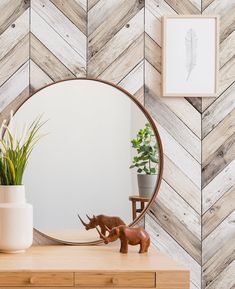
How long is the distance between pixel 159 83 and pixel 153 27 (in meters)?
0.27

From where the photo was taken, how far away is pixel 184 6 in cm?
287

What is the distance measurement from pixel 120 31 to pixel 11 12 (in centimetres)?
52

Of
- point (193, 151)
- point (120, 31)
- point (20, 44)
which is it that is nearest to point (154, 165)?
point (193, 151)

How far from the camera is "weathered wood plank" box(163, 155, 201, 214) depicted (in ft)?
9.36

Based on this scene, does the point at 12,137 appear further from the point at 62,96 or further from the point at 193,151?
the point at 193,151

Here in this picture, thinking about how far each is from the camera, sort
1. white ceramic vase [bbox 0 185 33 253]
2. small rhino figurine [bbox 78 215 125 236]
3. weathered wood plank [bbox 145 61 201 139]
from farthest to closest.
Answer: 1. weathered wood plank [bbox 145 61 201 139]
2. small rhino figurine [bbox 78 215 125 236]
3. white ceramic vase [bbox 0 185 33 253]

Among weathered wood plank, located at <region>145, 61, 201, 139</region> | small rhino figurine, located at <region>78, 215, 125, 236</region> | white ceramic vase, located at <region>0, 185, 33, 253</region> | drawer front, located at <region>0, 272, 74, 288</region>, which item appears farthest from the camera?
weathered wood plank, located at <region>145, 61, 201, 139</region>

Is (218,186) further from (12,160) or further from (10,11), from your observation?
(10,11)

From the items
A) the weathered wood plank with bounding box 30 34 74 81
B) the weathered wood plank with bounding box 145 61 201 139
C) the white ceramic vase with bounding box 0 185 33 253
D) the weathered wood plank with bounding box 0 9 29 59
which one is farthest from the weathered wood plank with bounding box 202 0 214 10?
the white ceramic vase with bounding box 0 185 33 253

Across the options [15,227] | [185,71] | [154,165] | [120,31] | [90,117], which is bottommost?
[15,227]

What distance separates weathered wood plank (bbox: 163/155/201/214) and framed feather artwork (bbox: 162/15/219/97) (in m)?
0.35

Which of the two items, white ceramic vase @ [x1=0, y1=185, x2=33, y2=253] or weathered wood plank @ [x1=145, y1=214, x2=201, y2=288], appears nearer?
white ceramic vase @ [x1=0, y1=185, x2=33, y2=253]

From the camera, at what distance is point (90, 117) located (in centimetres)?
280

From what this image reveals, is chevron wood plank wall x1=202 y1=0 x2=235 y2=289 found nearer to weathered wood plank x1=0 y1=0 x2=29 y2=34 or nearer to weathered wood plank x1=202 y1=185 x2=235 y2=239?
weathered wood plank x1=202 y1=185 x2=235 y2=239
